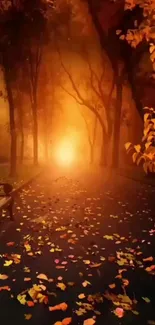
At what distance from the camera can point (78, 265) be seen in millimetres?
6879

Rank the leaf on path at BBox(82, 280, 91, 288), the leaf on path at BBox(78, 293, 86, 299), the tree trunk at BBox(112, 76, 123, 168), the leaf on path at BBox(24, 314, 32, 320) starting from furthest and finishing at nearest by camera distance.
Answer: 1. the tree trunk at BBox(112, 76, 123, 168)
2. the leaf on path at BBox(82, 280, 91, 288)
3. the leaf on path at BBox(78, 293, 86, 299)
4. the leaf on path at BBox(24, 314, 32, 320)

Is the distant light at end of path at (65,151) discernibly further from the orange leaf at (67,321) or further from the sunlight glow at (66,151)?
the orange leaf at (67,321)

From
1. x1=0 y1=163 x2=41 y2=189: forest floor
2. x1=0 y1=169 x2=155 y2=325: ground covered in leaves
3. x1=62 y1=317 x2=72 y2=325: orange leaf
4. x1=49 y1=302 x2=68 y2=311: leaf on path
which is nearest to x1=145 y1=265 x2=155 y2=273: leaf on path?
x1=0 y1=169 x2=155 y2=325: ground covered in leaves

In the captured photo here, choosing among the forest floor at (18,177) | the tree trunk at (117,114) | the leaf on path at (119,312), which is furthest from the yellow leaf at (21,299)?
the tree trunk at (117,114)

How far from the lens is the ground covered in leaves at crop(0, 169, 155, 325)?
5.06 meters

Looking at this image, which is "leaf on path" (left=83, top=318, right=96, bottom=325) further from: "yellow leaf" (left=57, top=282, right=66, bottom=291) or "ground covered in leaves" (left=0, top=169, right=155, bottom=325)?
"yellow leaf" (left=57, top=282, right=66, bottom=291)

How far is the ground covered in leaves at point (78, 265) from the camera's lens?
5.06m

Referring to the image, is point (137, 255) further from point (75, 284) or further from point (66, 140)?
point (66, 140)

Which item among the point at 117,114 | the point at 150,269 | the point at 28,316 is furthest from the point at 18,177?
the point at 28,316

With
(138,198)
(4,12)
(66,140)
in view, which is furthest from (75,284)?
(66,140)

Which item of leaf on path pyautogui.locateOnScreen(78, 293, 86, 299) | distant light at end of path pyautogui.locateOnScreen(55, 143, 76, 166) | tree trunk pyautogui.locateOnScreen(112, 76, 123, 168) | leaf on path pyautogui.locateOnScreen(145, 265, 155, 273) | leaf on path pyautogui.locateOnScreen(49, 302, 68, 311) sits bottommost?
distant light at end of path pyautogui.locateOnScreen(55, 143, 76, 166)

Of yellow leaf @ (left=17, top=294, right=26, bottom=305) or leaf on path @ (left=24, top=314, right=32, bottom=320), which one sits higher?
yellow leaf @ (left=17, top=294, right=26, bottom=305)

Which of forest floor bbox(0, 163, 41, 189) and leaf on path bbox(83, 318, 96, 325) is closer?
leaf on path bbox(83, 318, 96, 325)

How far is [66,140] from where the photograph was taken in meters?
73.4
